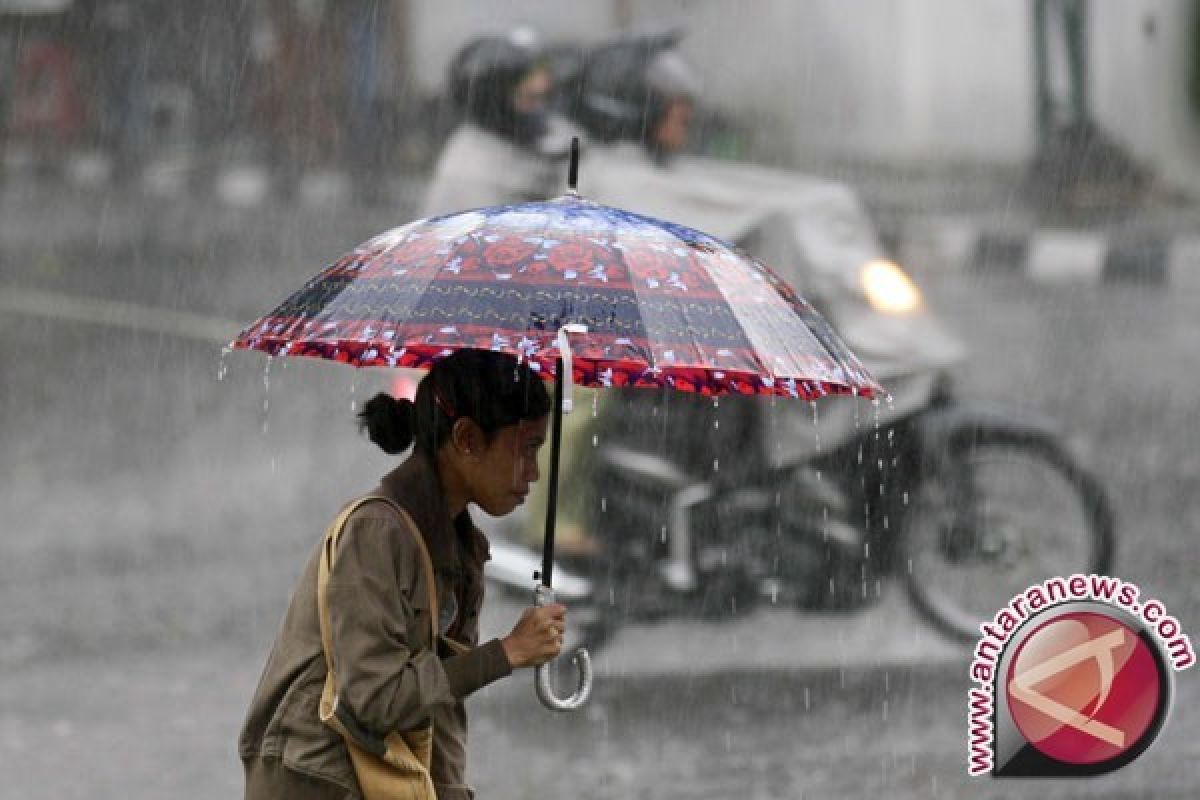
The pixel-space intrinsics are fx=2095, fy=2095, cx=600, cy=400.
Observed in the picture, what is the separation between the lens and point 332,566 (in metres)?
2.88

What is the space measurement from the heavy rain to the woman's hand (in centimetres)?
261

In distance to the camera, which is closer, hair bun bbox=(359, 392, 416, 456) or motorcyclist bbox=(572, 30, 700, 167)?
hair bun bbox=(359, 392, 416, 456)

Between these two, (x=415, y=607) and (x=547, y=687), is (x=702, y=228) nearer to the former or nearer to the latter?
(x=547, y=687)

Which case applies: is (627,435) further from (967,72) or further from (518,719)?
(967,72)

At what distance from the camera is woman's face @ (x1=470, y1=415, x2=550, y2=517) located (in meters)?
3.05

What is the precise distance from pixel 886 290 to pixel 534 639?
374 centimetres

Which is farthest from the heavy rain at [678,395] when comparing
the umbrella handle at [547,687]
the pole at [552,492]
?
the pole at [552,492]

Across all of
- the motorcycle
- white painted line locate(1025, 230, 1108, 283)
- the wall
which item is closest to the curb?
white painted line locate(1025, 230, 1108, 283)

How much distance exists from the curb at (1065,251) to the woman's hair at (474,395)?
440 cm

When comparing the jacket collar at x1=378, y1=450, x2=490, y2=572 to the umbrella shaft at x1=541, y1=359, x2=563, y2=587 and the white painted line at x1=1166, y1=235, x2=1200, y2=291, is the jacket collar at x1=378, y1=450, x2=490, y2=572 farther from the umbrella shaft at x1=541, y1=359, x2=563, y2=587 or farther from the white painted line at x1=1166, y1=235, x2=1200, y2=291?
the white painted line at x1=1166, y1=235, x2=1200, y2=291

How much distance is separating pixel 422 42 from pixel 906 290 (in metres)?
1.88

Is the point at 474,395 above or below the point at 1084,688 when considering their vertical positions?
above

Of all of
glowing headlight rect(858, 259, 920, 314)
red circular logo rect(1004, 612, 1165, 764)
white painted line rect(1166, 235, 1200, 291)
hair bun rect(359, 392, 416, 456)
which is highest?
white painted line rect(1166, 235, 1200, 291)

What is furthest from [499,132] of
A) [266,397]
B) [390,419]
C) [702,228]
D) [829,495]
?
[390,419]
